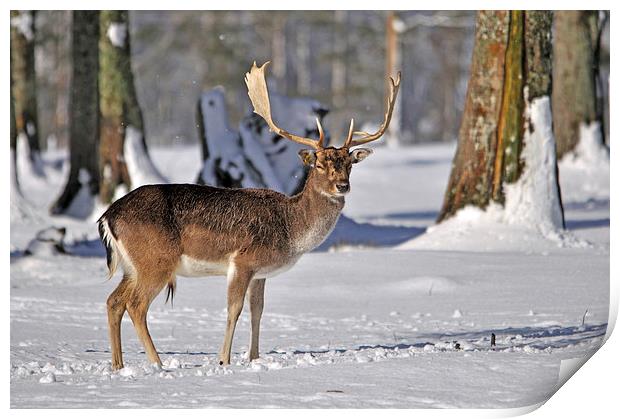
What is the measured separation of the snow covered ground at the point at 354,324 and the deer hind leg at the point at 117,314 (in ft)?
0.45

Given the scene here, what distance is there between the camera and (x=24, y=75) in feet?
68.8

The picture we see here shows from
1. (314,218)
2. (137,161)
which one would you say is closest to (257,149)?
(137,161)

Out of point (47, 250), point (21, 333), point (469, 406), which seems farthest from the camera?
point (47, 250)

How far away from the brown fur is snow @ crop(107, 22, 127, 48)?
991cm

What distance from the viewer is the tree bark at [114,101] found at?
1778cm

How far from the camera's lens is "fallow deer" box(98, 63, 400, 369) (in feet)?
26.2

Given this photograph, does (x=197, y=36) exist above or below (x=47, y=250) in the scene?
above

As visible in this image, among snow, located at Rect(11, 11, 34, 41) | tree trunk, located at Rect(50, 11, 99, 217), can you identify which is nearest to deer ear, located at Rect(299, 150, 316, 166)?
tree trunk, located at Rect(50, 11, 99, 217)

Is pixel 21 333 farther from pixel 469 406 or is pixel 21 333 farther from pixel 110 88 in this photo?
pixel 110 88

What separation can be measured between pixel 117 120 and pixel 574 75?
344 inches

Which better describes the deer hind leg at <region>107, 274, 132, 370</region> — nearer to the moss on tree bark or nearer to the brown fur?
the brown fur

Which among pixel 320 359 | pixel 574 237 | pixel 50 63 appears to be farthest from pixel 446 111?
pixel 320 359

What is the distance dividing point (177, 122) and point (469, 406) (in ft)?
156
